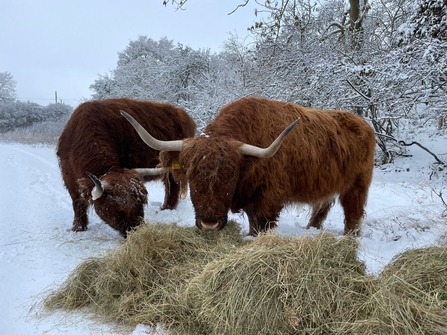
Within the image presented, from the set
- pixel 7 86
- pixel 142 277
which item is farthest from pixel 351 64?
pixel 7 86

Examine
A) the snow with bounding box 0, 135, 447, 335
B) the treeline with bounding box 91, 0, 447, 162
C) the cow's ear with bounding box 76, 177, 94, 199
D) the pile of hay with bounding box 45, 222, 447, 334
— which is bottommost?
the snow with bounding box 0, 135, 447, 335

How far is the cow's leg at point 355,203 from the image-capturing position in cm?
500

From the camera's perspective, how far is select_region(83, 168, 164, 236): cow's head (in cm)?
419

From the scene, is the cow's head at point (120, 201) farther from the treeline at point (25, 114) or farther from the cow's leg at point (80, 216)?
the treeline at point (25, 114)

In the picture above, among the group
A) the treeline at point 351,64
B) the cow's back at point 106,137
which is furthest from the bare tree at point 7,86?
the cow's back at point 106,137

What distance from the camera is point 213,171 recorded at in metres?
3.29

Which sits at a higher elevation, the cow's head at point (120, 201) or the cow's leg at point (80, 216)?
the cow's head at point (120, 201)

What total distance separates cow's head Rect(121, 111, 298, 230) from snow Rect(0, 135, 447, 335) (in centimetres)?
125

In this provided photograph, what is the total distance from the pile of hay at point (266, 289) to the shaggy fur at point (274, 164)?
2.20ft

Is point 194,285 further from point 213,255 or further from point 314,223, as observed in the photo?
point 314,223

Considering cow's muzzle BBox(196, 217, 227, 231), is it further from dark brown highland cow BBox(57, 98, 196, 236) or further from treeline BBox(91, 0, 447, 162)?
treeline BBox(91, 0, 447, 162)

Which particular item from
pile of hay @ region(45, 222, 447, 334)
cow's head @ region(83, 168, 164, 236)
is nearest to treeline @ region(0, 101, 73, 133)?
cow's head @ region(83, 168, 164, 236)

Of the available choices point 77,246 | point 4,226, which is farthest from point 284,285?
point 4,226

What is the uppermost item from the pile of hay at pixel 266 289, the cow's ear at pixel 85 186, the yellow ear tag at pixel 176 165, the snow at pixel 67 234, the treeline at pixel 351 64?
the treeline at pixel 351 64
